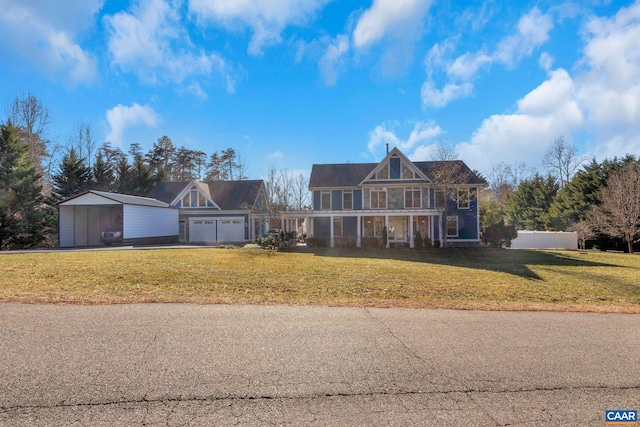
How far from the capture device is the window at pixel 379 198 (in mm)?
26141

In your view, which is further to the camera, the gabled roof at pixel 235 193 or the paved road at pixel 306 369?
the gabled roof at pixel 235 193

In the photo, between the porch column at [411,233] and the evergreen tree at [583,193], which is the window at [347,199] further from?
the evergreen tree at [583,193]

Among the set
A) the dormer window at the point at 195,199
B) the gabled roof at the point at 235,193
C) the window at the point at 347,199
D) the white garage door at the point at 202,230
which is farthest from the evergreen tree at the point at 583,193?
the dormer window at the point at 195,199

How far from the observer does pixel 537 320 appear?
5918 mm

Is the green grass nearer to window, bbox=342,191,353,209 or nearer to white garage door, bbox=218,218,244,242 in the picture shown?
window, bbox=342,191,353,209

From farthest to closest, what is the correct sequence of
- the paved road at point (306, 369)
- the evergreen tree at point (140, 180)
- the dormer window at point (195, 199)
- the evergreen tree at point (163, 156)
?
the evergreen tree at point (163, 156) → the evergreen tree at point (140, 180) → the dormer window at point (195, 199) → the paved road at point (306, 369)

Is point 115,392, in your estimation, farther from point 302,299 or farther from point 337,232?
point 337,232

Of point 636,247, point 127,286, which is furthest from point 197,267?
point 636,247

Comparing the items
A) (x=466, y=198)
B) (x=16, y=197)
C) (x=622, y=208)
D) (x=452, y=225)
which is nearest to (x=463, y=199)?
(x=466, y=198)

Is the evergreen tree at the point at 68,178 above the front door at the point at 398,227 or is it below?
above

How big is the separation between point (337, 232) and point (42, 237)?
2276cm

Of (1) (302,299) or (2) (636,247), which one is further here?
(2) (636,247)

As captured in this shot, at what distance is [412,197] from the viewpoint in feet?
85.4

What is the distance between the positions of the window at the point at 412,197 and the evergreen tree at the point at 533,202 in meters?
19.2
